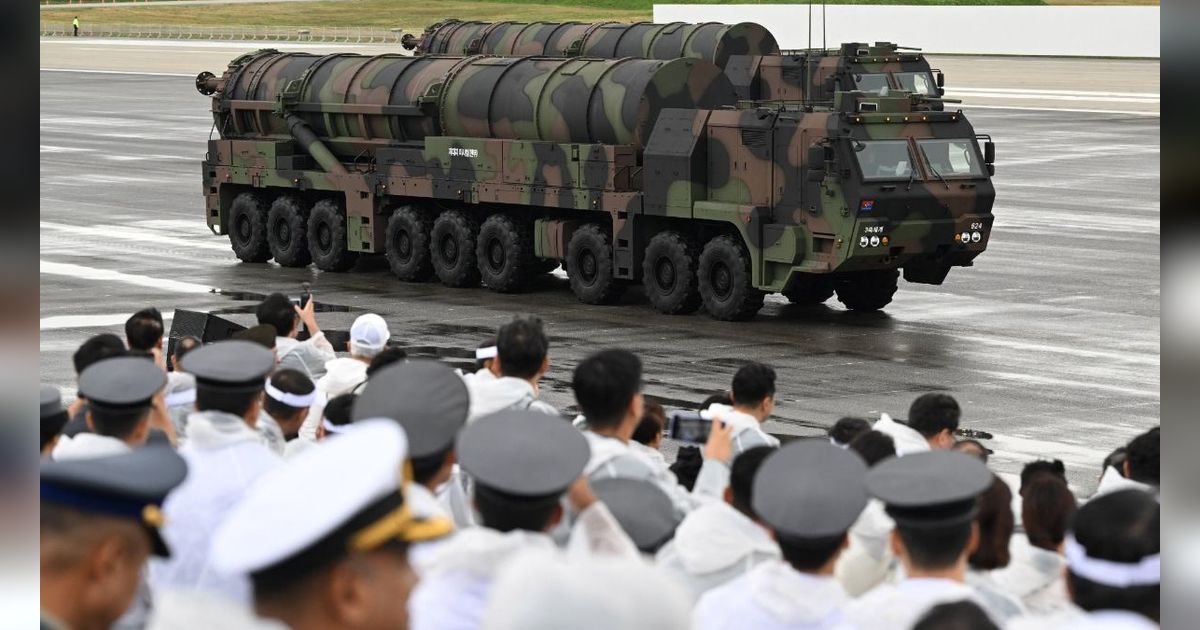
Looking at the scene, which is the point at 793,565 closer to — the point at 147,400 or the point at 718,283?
the point at 147,400

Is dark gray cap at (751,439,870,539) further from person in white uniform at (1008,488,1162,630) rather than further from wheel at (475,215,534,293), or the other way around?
A: wheel at (475,215,534,293)

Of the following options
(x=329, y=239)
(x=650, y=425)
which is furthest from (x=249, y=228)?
(x=650, y=425)

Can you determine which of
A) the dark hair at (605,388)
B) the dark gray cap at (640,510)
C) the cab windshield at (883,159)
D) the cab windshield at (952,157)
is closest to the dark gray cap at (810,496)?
the dark gray cap at (640,510)

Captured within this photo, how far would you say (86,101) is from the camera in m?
53.8

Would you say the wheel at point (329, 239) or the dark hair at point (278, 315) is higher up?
the wheel at point (329, 239)

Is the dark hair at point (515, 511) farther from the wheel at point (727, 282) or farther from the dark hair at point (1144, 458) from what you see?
the wheel at point (727, 282)

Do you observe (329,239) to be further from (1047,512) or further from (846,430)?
(1047,512)

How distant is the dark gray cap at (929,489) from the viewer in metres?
4.91

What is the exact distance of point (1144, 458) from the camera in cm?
725

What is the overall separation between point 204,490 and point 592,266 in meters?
15.5

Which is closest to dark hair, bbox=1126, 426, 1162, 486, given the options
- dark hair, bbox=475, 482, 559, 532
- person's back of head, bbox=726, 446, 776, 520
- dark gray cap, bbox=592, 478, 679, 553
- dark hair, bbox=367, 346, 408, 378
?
person's back of head, bbox=726, 446, 776, 520

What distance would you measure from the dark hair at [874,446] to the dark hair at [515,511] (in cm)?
251

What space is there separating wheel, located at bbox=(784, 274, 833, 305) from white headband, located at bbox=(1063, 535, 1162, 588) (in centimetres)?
1565

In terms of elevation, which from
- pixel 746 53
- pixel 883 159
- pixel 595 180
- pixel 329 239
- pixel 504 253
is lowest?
pixel 504 253
